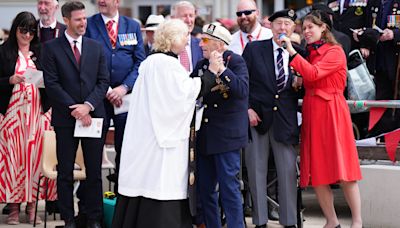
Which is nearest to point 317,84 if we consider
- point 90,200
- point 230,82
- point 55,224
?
point 230,82

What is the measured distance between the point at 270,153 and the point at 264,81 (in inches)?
29.0

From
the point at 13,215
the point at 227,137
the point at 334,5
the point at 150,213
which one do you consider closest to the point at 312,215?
the point at 227,137

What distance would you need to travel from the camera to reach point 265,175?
9.80 meters

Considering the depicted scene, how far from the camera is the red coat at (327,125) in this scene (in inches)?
368

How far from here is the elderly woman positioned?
8.64m

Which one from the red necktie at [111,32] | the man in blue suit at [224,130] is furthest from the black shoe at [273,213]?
the red necktie at [111,32]

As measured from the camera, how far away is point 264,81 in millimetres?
9664

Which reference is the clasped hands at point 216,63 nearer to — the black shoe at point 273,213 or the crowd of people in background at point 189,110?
the crowd of people in background at point 189,110

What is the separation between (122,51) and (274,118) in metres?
1.73

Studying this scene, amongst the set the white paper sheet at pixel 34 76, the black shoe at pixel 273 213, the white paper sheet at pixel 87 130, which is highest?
the white paper sheet at pixel 34 76

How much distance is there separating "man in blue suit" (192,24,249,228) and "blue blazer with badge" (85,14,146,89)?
1343 millimetres

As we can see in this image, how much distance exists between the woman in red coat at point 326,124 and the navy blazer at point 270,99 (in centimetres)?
18

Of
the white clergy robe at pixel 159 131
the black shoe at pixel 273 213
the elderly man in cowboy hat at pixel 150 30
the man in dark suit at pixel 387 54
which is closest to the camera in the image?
the white clergy robe at pixel 159 131

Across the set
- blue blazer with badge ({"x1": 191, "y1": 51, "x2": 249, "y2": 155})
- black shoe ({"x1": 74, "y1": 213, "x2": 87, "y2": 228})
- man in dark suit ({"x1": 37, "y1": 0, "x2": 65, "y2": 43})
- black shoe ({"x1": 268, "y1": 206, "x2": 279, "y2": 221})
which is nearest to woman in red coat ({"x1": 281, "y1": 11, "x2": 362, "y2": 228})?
blue blazer with badge ({"x1": 191, "y1": 51, "x2": 249, "y2": 155})
